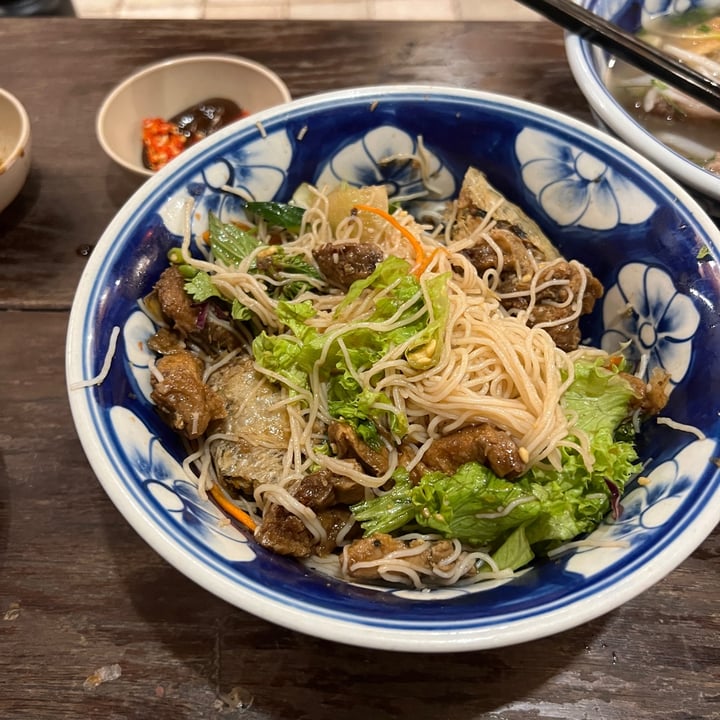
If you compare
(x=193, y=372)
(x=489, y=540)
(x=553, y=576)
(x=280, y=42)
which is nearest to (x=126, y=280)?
(x=193, y=372)

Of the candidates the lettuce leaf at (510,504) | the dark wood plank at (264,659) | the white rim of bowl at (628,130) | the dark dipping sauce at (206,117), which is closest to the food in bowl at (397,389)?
the lettuce leaf at (510,504)

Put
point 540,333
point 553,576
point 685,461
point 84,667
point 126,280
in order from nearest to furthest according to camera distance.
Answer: point 553,576 < point 685,461 < point 84,667 < point 126,280 < point 540,333

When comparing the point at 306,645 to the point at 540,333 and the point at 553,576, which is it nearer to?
the point at 553,576

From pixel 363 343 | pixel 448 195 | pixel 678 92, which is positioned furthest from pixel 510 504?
pixel 678 92

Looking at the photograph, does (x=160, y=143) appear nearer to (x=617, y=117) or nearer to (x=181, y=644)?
(x=617, y=117)

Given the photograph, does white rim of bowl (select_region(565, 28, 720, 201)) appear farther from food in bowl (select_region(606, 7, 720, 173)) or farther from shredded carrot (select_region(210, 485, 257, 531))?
shredded carrot (select_region(210, 485, 257, 531))

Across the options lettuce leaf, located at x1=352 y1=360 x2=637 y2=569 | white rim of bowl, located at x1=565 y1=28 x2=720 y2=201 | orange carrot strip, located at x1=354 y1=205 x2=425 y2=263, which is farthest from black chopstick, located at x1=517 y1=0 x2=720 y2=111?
lettuce leaf, located at x1=352 y1=360 x2=637 y2=569
